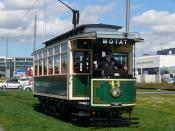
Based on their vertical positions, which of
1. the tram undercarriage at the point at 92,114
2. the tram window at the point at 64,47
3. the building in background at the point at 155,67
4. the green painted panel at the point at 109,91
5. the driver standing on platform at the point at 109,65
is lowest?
the tram undercarriage at the point at 92,114

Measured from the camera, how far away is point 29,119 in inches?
782

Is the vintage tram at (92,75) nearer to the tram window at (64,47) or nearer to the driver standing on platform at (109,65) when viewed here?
the tram window at (64,47)

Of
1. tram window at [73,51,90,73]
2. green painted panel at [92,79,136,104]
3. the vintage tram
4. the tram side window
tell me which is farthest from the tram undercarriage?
the tram side window

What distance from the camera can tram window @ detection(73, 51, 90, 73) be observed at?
715 inches

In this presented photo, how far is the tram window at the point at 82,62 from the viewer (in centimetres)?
1816

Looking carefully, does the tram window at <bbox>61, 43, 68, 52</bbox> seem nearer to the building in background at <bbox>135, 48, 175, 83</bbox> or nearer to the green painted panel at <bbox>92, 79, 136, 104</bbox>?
the green painted panel at <bbox>92, 79, 136, 104</bbox>

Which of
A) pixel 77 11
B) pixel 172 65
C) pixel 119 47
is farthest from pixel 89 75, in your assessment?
pixel 172 65

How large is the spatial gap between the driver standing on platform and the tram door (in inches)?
26.4

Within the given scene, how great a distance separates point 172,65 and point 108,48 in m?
107

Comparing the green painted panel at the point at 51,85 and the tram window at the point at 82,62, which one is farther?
the green painted panel at the point at 51,85

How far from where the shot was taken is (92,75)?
17375 mm

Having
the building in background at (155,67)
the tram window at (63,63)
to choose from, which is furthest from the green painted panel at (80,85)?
the building in background at (155,67)

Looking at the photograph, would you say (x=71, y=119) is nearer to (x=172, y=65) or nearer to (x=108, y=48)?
(x=108, y=48)

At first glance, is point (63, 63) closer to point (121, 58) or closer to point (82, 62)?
A: point (82, 62)
